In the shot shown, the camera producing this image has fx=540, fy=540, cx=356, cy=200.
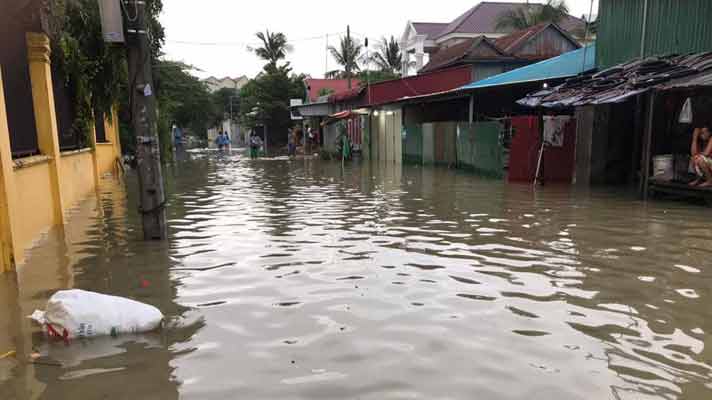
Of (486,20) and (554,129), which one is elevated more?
(486,20)

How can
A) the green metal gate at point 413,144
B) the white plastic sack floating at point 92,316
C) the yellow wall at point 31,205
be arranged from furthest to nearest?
the green metal gate at point 413,144
the yellow wall at point 31,205
the white plastic sack floating at point 92,316

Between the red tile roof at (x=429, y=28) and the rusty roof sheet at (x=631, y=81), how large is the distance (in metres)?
33.6

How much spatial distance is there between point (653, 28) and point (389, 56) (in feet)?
132

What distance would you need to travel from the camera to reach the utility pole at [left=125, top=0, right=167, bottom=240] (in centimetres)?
683

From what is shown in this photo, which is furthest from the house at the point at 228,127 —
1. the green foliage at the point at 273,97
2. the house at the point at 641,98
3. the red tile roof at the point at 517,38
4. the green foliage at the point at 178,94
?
the house at the point at 641,98

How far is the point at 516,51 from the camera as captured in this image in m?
28.2

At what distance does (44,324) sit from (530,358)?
11.8 feet

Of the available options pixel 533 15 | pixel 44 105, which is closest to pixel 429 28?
pixel 533 15

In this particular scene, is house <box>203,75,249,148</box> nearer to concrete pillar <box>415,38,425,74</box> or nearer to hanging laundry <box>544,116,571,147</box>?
concrete pillar <box>415,38,425,74</box>

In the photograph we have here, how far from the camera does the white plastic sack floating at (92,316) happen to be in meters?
4.04

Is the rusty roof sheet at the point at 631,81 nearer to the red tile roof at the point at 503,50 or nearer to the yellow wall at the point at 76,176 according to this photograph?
the yellow wall at the point at 76,176

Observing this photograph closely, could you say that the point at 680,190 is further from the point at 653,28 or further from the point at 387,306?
the point at 387,306

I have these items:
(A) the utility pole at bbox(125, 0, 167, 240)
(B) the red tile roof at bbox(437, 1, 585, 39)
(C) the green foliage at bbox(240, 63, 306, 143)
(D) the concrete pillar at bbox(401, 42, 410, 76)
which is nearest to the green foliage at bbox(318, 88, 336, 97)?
(C) the green foliage at bbox(240, 63, 306, 143)

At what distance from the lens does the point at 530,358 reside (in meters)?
3.71
